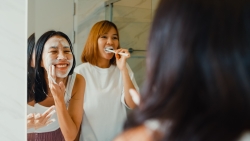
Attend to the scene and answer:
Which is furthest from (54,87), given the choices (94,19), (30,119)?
(94,19)

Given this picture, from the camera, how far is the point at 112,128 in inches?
36.4

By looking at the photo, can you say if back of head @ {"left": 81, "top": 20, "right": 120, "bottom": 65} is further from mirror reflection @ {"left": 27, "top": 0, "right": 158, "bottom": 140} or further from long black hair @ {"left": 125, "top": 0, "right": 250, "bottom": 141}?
long black hair @ {"left": 125, "top": 0, "right": 250, "bottom": 141}

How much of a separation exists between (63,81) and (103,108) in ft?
0.49

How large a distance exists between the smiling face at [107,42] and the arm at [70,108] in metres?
0.10

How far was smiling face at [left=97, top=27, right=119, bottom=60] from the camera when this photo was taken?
917 mm

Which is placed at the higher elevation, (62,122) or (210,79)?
(210,79)

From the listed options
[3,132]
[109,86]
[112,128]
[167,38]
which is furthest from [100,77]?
[167,38]

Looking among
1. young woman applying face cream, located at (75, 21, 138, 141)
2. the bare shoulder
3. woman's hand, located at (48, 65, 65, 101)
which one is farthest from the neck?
the bare shoulder

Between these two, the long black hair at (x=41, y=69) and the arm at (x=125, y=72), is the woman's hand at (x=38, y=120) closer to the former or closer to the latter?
the long black hair at (x=41, y=69)

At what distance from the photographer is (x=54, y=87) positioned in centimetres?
92

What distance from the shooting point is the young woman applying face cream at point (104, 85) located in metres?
0.92

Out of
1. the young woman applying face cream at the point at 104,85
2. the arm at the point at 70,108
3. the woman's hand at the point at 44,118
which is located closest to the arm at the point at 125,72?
the young woman applying face cream at the point at 104,85

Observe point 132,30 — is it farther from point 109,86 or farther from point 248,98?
point 248,98

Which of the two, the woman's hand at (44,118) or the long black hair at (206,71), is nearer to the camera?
the long black hair at (206,71)
